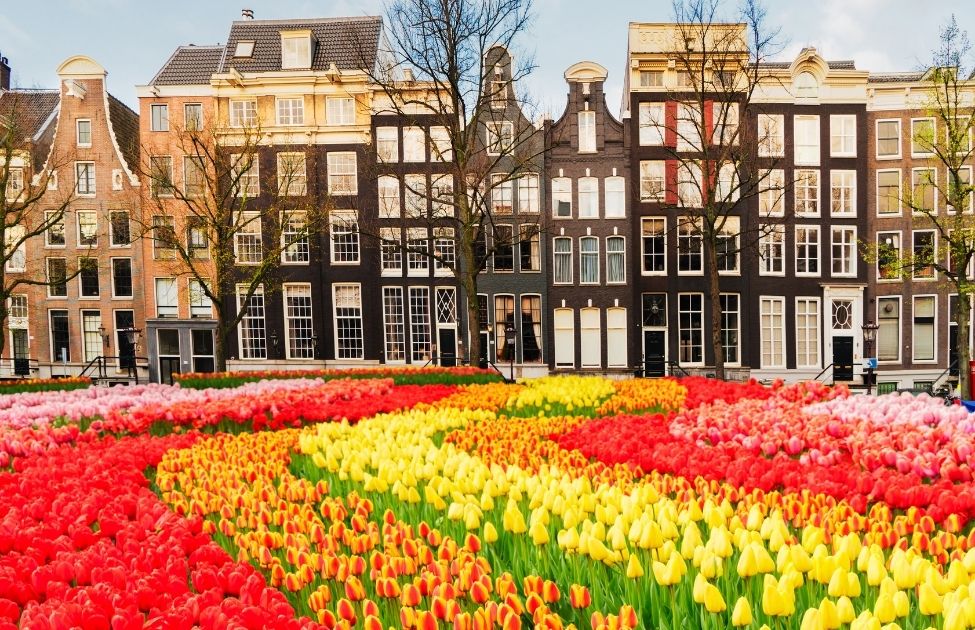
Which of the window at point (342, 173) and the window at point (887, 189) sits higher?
the window at point (342, 173)

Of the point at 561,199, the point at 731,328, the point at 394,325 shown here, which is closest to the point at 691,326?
the point at 731,328

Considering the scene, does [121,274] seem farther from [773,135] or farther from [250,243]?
[773,135]

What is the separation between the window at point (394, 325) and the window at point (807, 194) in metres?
18.0

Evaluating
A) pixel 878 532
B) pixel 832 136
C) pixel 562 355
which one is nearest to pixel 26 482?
pixel 878 532

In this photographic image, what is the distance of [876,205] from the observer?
87.9 feet

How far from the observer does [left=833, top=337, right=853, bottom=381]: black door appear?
25781 mm

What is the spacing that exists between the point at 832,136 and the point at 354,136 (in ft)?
69.5

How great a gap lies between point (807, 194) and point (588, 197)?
9.76m

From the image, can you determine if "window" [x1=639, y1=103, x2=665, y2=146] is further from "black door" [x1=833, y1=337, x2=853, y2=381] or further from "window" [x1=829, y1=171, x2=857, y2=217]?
"black door" [x1=833, y1=337, x2=853, y2=381]

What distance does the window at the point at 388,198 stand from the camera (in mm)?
26797

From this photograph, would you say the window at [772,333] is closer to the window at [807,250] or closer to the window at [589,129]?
the window at [807,250]

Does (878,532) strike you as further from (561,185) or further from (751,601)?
(561,185)

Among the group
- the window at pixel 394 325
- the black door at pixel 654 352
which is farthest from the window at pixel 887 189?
the window at pixel 394 325

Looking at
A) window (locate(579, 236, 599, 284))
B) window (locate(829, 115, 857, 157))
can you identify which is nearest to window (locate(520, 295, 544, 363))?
window (locate(579, 236, 599, 284))
